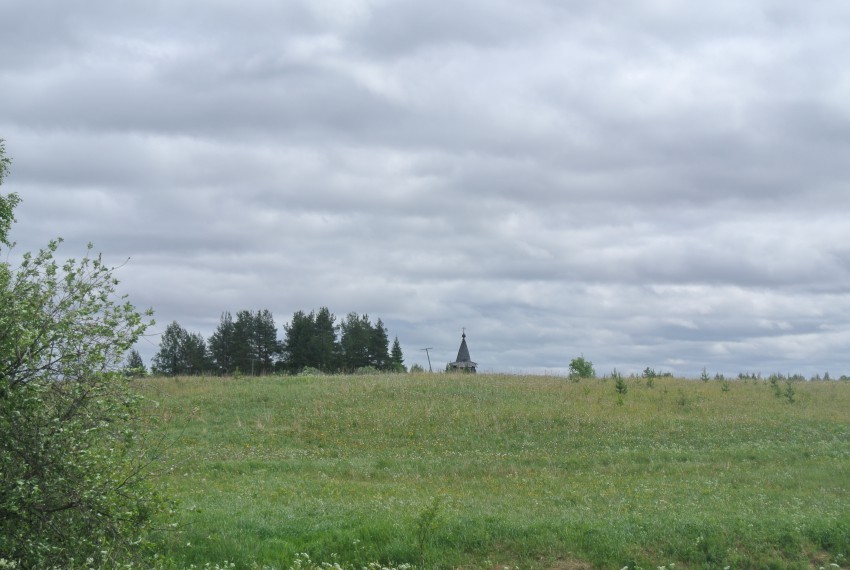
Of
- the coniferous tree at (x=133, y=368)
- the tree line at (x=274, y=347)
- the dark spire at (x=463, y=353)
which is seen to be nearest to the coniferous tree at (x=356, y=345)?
the tree line at (x=274, y=347)

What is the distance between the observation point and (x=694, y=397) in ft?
132

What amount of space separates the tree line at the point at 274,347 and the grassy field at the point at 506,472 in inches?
1774

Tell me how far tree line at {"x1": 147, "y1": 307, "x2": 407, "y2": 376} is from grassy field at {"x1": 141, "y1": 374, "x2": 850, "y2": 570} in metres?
45.1

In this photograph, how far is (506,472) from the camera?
24.5m

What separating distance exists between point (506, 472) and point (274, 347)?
2969 inches

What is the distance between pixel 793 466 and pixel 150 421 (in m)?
20.9

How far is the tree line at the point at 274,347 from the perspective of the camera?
9331 cm

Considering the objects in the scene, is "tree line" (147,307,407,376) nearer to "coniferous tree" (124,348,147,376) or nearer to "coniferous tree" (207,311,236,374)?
"coniferous tree" (207,311,236,374)

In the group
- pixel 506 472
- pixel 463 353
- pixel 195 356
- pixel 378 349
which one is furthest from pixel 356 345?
pixel 506 472

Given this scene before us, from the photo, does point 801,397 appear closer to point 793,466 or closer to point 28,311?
point 793,466

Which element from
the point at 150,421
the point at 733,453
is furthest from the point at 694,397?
the point at 150,421

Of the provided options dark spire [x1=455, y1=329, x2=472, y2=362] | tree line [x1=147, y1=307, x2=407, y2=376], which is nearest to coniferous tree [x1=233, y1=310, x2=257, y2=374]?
tree line [x1=147, y1=307, x2=407, y2=376]

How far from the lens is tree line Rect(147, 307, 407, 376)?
9331 cm

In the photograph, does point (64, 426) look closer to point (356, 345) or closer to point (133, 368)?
point (133, 368)
